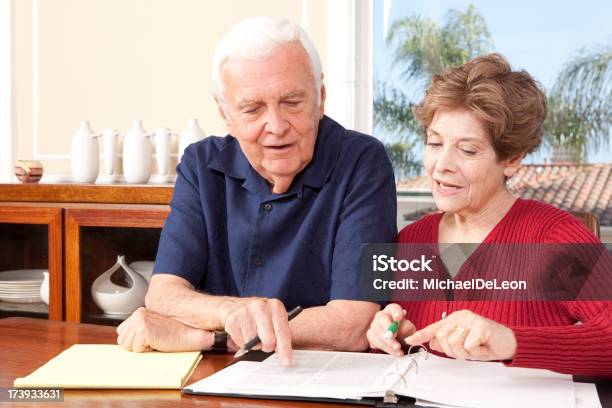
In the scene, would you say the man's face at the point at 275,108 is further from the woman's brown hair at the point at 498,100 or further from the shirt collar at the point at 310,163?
the woman's brown hair at the point at 498,100

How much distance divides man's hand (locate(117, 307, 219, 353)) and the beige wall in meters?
2.15

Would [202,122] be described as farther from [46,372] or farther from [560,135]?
[46,372]

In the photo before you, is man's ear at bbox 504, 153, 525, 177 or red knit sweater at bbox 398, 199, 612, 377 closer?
red knit sweater at bbox 398, 199, 612, 377

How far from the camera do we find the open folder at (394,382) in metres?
1.24

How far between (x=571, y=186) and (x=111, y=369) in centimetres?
253

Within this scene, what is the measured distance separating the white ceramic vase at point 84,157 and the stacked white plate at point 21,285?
513 millimetres

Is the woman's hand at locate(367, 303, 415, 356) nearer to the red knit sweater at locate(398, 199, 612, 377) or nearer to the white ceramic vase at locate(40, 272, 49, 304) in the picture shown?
the red knit sweater at locate(398, 199, 612, 377)

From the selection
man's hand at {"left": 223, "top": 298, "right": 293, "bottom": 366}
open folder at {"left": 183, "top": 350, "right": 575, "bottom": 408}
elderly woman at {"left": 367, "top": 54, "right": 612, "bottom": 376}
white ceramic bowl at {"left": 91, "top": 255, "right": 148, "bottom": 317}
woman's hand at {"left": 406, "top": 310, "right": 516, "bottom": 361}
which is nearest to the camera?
open folder at {"left": 183, "top": 350, "right": 575, "bottom": 408}

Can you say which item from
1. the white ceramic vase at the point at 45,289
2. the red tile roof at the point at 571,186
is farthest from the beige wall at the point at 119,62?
the red tile roof at the point at 571,186

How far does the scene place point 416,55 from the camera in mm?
3648

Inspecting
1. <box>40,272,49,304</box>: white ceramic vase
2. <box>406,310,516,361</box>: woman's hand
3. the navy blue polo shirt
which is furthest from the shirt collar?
<box>40,272,49,304</box>: white ceramic vase

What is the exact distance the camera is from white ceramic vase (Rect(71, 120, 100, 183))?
3730 mm

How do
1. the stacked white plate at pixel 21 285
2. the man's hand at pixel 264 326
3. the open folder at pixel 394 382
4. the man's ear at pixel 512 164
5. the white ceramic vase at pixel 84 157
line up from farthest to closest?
the white ceramic vase at pixel 84 157 → the stacked white plate at pixel 21 285 → the man's ear at pixel 512 164 → the man's hand at pixel 264 326 → the open folder at pixel 394 382

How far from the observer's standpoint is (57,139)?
4082 mm
